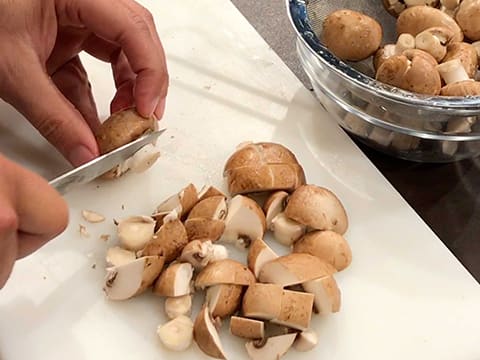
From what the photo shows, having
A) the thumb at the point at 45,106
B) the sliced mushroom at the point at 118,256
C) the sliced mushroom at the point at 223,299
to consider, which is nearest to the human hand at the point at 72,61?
the thumb at the point at 45,106

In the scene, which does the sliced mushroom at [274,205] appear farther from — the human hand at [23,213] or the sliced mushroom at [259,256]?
the human hand at [23,213]

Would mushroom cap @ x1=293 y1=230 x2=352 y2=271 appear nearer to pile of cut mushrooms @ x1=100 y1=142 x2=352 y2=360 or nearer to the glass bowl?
pile of cut mushrooms @ x1=100 y1=142 x2=352 y2=360

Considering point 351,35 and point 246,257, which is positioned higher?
point 351,35

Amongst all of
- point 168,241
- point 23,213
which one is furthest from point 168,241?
point 23,213

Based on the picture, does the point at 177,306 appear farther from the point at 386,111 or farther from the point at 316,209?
the point at 386,111

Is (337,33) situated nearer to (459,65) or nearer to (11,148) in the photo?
(459,65)

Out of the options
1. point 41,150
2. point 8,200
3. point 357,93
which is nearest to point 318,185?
point 357,93

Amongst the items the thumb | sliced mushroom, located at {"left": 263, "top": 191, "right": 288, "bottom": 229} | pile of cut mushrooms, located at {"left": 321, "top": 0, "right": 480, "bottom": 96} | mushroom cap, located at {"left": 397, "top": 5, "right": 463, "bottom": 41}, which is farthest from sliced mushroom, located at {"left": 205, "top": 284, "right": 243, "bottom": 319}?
mushroom cap, located at {"left": 397, "top": 5, "right": 463, "bottom": 41}
